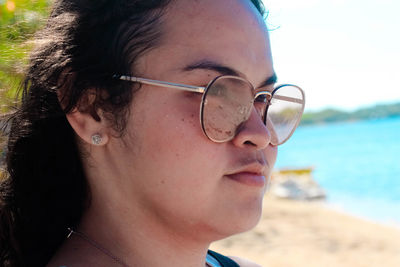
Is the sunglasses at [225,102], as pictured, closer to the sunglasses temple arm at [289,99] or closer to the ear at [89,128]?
the sunglasses temple arm at [289,99]

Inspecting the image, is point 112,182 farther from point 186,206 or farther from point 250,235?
point 250,235

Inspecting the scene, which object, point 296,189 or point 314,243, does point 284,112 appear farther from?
point 296,189

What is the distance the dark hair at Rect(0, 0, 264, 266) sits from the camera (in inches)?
57.9

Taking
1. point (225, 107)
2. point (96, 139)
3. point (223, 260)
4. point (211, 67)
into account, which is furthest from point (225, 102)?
point (223, 260)

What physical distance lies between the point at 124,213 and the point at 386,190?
1222 inches

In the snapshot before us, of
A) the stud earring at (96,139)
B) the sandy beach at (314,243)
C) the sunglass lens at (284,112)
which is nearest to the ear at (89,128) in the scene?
the stud earring at (96,139)

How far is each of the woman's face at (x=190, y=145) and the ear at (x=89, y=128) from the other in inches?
1.9

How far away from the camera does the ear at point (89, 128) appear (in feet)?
4.91

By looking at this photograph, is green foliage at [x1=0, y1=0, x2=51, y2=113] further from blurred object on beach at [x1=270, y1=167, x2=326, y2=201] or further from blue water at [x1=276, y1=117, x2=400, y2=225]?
blurred object on beach at [x1=270, y1=167, x2=326, y2=201]

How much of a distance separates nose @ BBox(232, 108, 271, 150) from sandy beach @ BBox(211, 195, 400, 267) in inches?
245

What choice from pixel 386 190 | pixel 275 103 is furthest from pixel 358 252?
pixel 386 190

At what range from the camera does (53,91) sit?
5.14 ft

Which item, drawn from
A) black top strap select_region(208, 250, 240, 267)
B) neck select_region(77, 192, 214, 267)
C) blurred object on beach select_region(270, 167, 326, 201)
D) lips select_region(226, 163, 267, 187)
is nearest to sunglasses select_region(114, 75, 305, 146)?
lips select_region(226, 163, 267, 187)

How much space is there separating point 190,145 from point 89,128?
1.20 feet
